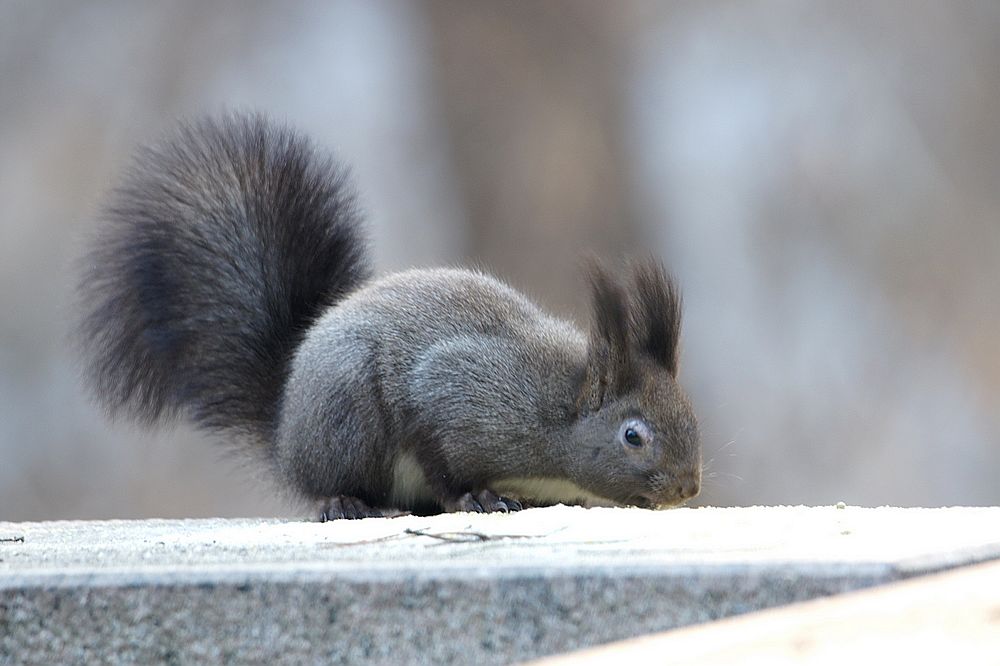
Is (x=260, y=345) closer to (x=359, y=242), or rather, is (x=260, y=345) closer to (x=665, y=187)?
(x=359, y=242)

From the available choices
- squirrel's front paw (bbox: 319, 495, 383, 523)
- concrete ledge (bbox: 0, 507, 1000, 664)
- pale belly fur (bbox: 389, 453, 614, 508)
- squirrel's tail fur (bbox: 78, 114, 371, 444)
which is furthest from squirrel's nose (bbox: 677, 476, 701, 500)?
concrete ledge (bbox: 0, 507, 1000, 664)

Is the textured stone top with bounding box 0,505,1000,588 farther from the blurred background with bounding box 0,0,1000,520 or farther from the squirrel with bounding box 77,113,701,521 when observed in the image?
the blurred background with bounding box 0,0,1000,520

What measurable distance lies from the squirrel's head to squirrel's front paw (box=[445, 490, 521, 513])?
13 centimetres

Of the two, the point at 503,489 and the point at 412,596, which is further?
the point at 503,489

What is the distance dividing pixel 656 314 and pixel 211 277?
782mm

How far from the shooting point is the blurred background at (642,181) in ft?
13.7

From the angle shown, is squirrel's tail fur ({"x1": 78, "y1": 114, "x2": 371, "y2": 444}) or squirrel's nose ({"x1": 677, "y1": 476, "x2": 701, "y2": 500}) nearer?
squirrel's nose ({"x1": 677, "y1": 476, "x2": 701, "y2": 500})

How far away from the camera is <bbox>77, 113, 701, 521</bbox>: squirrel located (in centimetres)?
205

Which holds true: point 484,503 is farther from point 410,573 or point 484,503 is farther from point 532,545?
point 410,573

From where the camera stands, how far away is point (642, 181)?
456cm

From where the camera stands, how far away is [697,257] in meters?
4.43

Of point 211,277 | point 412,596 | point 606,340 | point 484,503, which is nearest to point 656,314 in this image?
point 606,340

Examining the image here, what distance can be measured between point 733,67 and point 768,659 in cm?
396

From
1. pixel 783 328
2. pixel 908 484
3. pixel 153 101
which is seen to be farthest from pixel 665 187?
pixel 153 101
